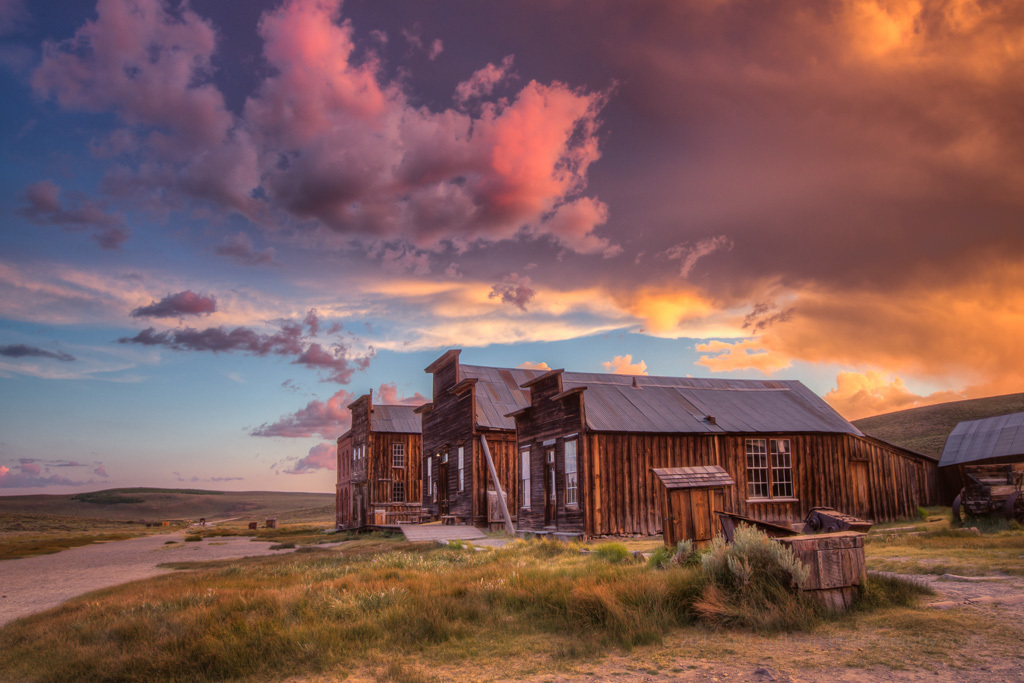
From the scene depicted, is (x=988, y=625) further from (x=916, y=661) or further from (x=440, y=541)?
(x=440, y=541)

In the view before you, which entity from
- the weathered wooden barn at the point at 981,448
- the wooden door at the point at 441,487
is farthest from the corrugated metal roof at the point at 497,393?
the weathered wooden barn at the point at 981,448

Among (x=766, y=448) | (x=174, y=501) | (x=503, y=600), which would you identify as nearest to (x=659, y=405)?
(x=766, y=448)

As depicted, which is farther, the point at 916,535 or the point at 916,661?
the point at 916,535

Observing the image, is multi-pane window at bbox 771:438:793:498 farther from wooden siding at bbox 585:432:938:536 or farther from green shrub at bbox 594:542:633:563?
green shrub at bbox 594:542:633:563

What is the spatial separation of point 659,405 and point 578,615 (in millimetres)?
16350

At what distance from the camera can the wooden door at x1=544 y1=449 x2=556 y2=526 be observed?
900 inches

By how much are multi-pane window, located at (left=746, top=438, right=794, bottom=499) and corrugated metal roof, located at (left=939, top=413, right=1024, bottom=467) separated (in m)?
12.9

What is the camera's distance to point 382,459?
125 feet

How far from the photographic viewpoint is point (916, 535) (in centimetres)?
1598

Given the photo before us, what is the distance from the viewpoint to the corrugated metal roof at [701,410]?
2206 cm

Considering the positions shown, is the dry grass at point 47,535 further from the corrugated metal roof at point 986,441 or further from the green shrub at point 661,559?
the corrugated metal roof at point 986,441

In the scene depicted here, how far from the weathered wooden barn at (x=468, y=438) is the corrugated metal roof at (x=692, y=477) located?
1438 cm

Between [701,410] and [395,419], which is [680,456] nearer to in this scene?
[701,410]

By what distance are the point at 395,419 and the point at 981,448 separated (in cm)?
3051
